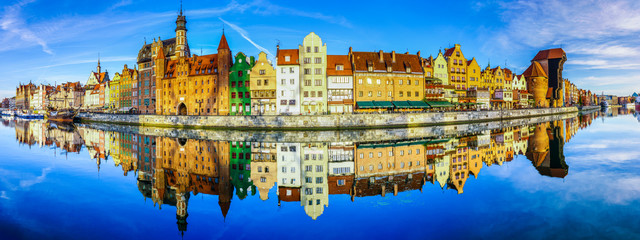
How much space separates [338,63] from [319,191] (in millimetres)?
42388

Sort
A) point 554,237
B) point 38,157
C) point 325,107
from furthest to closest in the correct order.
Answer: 1. point 325,107
2. point 38,157
3. point 554,237

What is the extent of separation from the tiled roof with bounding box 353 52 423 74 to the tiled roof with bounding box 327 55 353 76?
124 cm

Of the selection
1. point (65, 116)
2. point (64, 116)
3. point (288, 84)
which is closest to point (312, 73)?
point (288, 84)

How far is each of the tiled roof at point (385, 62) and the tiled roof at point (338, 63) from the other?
124 cm

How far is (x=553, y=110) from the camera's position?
94938 mm

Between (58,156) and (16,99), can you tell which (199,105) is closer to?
(58,156)

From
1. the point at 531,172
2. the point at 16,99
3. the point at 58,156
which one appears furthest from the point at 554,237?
the point at 16,99

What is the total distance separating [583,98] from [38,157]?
228m

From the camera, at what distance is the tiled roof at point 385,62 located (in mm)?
57344

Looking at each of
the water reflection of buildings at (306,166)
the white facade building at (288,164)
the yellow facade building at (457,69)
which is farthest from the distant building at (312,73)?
the yellow facade building at (457,69)

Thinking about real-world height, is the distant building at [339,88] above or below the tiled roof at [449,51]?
below

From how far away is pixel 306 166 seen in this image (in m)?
22.0

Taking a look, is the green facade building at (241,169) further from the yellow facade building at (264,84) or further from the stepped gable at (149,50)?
the stepped gable at (149,50)

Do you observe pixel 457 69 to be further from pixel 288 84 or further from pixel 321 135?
pixel 321 135
